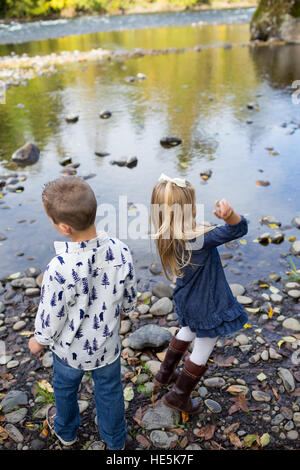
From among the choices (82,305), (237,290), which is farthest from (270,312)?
(82,305)

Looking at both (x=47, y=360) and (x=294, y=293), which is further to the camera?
(x=294, y=293)

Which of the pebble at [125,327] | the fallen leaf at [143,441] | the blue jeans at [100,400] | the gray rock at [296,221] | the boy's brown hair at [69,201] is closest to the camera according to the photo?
the boy's brown hair at [69,201]

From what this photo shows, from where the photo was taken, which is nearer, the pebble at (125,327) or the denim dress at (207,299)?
the denim dress at (207,299)

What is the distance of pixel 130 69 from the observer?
581 inches

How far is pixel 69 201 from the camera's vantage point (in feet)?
6.56

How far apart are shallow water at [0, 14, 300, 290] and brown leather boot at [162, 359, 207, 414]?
1.62 metres

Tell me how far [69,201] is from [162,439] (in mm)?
1685

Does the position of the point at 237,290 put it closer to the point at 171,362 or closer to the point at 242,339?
the point at 242,339

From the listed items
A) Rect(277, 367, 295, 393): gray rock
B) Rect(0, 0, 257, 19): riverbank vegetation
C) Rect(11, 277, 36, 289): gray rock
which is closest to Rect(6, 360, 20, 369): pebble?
Rect(11, 277, 36, 289): gray rock

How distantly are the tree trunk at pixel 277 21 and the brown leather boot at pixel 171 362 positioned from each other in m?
17.7

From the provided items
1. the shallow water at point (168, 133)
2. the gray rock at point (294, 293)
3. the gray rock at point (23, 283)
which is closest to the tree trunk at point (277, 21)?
the shallow water at point (168, 133)

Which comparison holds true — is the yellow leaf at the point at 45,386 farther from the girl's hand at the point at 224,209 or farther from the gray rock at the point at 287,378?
the girl's hand at the point at 224,209

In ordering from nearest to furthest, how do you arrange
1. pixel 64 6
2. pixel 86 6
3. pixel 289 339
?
pixel 289 339 → pixel 64 6 → pixel 86 6

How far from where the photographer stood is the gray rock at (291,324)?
134 inches
